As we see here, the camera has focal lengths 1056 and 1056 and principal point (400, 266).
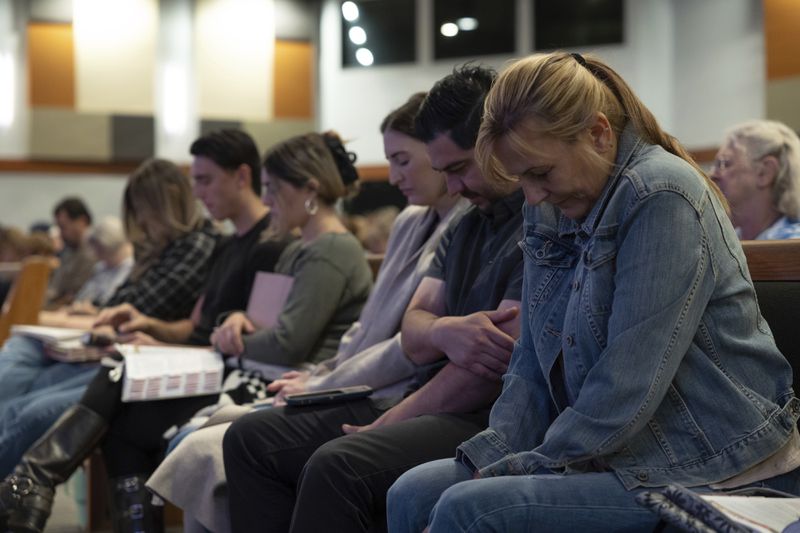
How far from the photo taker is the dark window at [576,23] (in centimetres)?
1116

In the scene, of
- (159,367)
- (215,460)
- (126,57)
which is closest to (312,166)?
(159,367)

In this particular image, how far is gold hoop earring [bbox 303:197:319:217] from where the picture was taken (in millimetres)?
2967

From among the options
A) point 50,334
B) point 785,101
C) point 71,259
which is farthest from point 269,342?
point 785,101

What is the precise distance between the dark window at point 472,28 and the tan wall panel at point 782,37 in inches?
111

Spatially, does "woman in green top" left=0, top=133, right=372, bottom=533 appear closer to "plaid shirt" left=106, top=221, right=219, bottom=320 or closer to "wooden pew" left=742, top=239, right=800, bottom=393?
"plaid shirt" left=106, top=221, right=219, bottom=320

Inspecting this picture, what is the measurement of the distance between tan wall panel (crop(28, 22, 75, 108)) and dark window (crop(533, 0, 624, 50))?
5.29 meters

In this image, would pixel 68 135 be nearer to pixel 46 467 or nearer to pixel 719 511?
pixel 46 467

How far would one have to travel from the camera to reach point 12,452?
125 inches

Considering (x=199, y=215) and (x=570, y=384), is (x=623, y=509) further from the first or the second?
(x=199, y=215)

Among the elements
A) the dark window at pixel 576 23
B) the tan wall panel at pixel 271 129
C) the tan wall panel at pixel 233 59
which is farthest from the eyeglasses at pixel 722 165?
the tan wall panel at pixel 233 59

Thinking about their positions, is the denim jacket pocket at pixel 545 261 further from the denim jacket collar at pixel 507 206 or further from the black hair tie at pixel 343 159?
the black hair tie at pixel 343 159

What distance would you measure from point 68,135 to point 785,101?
766cm

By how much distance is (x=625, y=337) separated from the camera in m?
1.36

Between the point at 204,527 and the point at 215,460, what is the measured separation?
0.18m
